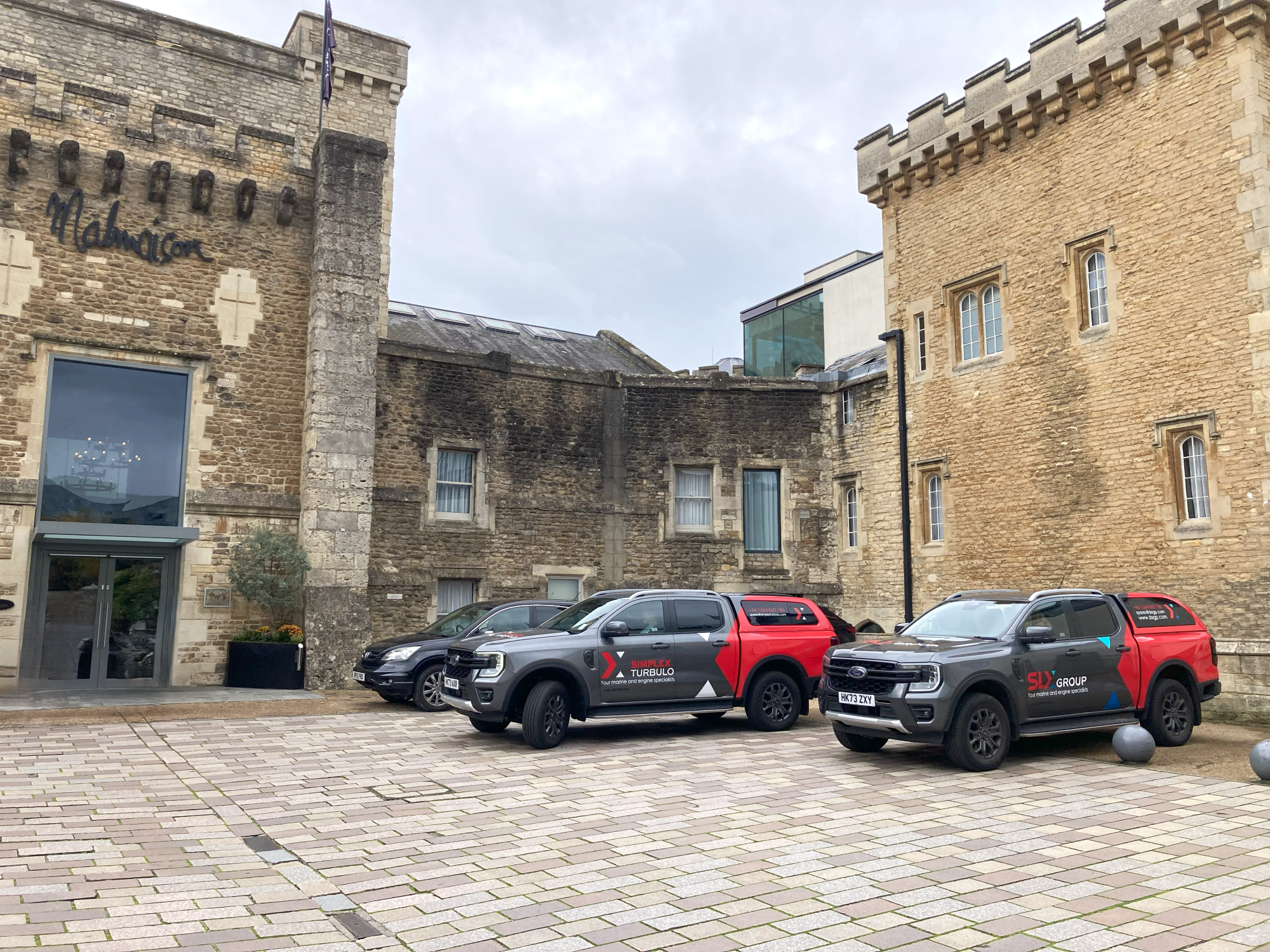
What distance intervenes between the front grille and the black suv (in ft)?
15.2

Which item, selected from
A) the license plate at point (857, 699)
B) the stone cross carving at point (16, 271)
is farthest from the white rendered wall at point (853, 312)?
the stone cross carving at point (16, 271)

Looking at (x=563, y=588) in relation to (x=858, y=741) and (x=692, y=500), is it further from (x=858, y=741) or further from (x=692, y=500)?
(x=858, y=741)

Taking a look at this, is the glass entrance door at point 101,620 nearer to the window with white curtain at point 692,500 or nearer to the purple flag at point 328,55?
the purple flag at point 328,55

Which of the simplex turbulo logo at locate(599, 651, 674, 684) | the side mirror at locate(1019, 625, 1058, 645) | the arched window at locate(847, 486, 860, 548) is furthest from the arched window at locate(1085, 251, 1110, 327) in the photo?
the simplex turbulo logo at locate(599, 651, 674, 684)

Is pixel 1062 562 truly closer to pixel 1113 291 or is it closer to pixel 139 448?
pixel 1113 291

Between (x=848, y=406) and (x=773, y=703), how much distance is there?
1093cm

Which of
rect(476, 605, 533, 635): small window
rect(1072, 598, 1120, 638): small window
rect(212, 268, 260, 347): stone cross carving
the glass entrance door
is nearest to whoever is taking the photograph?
rect(1072, 598, 1120, 638): small window

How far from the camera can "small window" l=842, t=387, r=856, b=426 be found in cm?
2116

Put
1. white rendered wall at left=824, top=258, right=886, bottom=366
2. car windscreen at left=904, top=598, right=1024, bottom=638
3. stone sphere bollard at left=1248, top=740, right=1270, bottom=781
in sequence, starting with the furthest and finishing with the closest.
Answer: white rendered wall at left=824, top=258, right=886, bottom=366, car windscreen at left=904, top=598, right=1024, bottom=638, stone sphere bollard at left=1248, top=740, right=1270, bottom=781

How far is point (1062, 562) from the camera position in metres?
16.0

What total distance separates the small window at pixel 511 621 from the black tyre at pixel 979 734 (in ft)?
Answer: 21.3

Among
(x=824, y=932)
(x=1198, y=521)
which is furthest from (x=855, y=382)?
(x=824, y=932)

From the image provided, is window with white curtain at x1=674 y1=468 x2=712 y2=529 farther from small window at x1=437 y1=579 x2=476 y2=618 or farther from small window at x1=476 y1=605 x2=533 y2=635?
small window at x1=476 y1=605 x2=533 y2=635

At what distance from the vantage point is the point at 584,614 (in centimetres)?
1143
